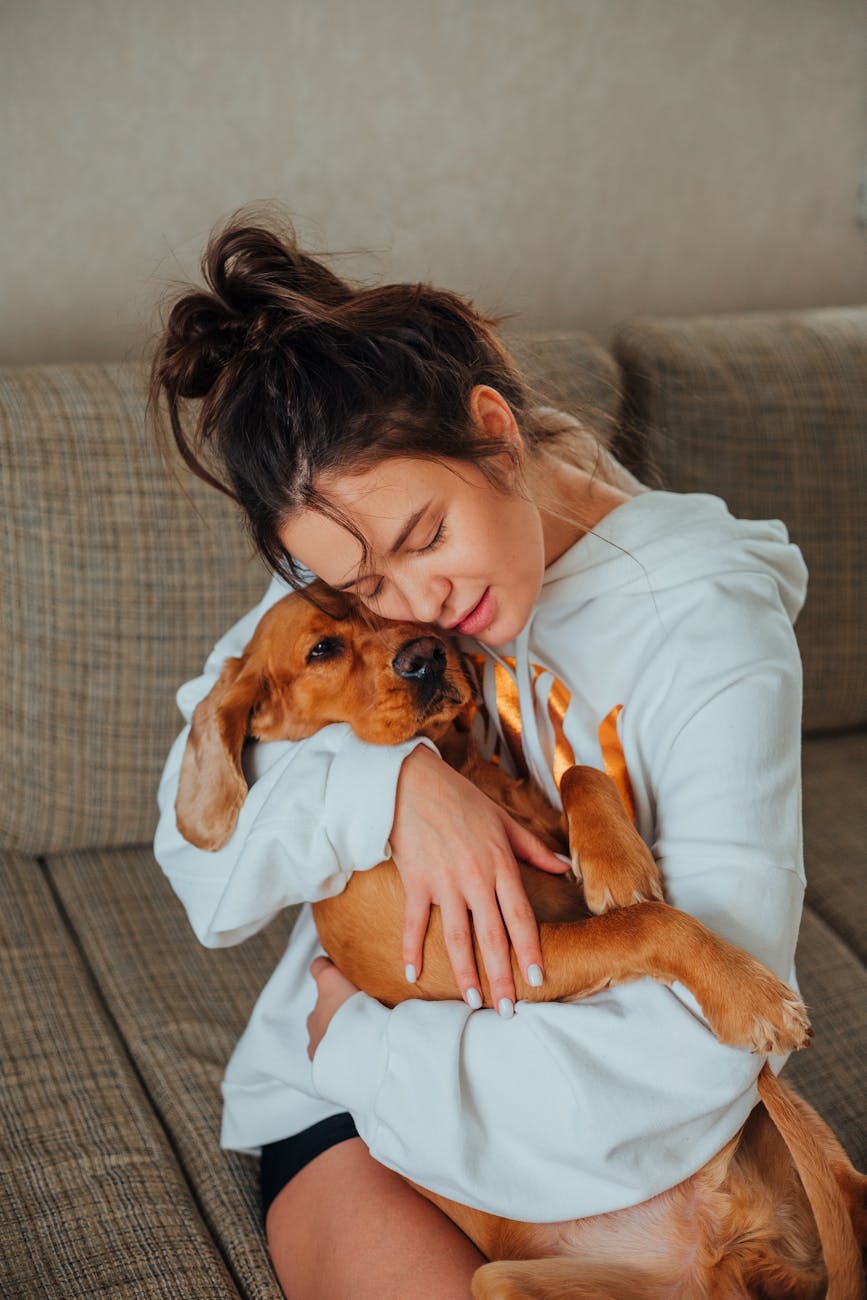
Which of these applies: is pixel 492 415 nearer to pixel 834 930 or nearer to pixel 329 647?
pixel 329 647

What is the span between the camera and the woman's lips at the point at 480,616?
1.28 meters

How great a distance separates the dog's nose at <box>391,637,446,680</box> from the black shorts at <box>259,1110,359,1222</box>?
1.76 ft

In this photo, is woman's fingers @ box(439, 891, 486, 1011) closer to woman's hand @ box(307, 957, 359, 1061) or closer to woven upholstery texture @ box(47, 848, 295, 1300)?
woman's hand @ box(307, 957, 359, 1061)

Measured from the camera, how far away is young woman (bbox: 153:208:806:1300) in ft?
3.67

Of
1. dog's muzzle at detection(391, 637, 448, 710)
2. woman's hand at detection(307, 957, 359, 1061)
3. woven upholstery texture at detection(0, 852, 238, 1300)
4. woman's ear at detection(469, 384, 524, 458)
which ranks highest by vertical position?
woman's ear at detection(469, 384, 524, 458)

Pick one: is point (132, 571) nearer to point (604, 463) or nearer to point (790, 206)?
point (604, 463)

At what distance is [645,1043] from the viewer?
3.60ft

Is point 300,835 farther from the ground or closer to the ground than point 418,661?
closer to the ground

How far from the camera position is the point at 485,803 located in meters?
1.30

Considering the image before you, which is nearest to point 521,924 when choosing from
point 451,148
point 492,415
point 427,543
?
point 427,543

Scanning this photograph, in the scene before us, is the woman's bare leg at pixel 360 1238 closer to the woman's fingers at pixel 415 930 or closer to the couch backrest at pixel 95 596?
the woman's fingers at pixel 415 930

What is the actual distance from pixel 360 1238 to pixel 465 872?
16.5 inches

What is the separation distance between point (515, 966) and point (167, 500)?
111 centimetres

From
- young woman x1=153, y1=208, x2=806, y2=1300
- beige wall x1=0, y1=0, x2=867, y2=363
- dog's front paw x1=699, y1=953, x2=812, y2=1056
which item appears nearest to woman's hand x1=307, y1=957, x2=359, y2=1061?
young woman x1=153, y1=208, x2=806, y2=1300
